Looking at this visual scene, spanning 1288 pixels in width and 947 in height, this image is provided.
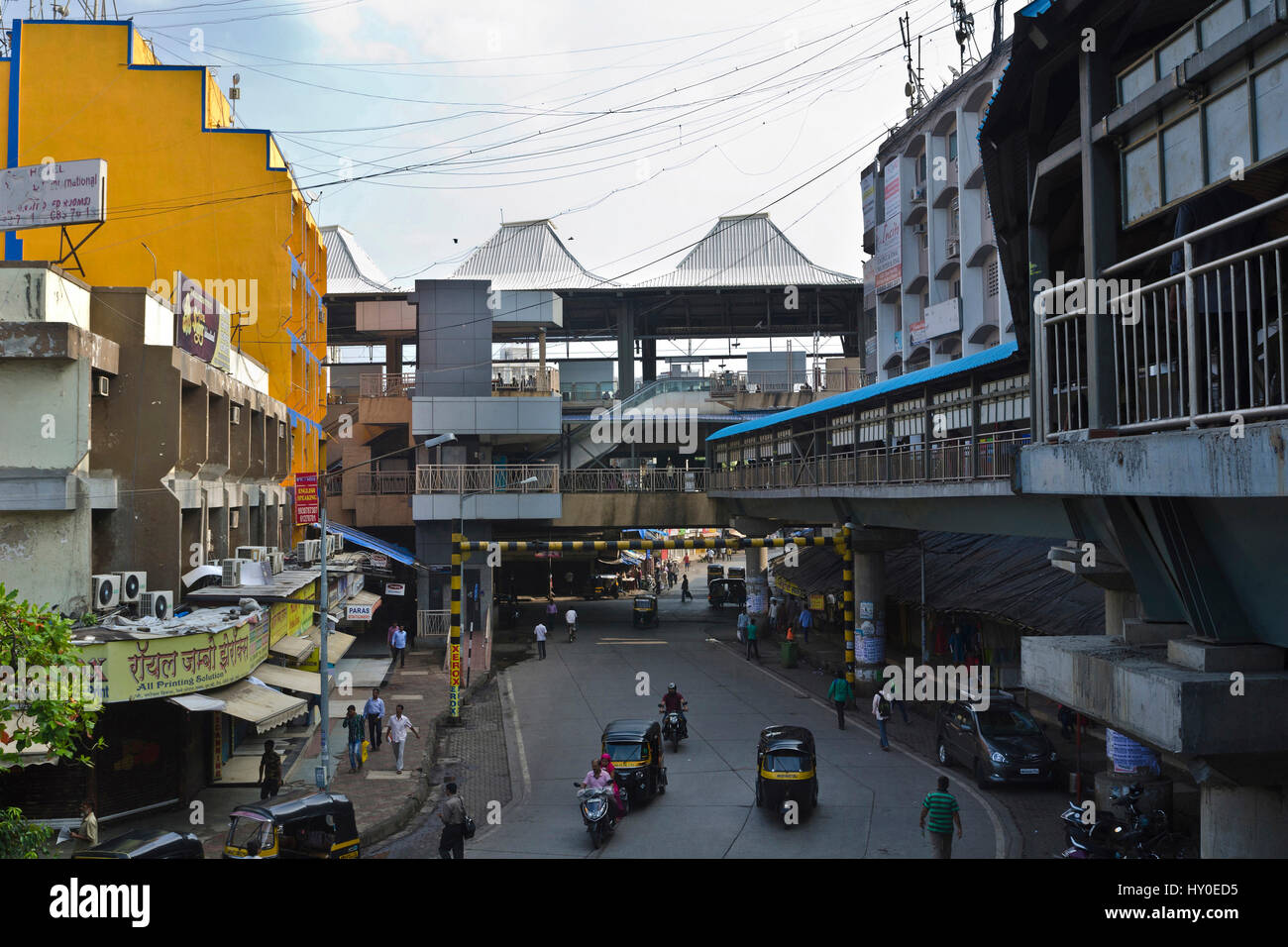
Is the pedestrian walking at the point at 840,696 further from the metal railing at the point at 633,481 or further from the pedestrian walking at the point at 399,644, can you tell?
the metal railing at the point at 633,481

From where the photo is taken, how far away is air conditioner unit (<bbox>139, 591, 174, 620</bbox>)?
1850 cm

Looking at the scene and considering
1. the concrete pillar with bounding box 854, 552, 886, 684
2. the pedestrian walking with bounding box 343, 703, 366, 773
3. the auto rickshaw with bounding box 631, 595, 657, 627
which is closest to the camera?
the pedestrian walking with bounding box 343, 703, 366, 773

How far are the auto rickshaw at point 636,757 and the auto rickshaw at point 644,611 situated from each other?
27.6m

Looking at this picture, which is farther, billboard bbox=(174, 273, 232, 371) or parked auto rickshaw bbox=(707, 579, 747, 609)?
parked auto rickshaw bbox=(707, 579, 747, 609)

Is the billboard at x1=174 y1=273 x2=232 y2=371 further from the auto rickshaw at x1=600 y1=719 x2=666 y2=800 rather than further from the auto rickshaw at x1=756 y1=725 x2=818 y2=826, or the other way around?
the auto rickshaw at x1=756 y1=725 x2=818 y2=826

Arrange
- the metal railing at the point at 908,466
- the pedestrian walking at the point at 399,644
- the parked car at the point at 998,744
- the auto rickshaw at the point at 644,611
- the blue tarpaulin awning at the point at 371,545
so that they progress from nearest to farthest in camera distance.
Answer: the parked car at the point at 998,744, the metal railing at the point at 908,466, the pedestrian walking at the point at 399,644, the blue tarpaulin awning at the point at 371,545, the auto rickshaw at the point at 644,611

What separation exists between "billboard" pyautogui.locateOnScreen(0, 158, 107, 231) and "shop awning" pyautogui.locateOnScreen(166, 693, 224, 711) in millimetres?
10823

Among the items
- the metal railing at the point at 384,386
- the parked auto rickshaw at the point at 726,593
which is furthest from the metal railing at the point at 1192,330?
the parked auto rickshaw at the point at 726,593

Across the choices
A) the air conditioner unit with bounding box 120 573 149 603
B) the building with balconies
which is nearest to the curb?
the air conditioner unit with bounding box 120 573 149 603

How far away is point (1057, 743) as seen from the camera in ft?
76.9

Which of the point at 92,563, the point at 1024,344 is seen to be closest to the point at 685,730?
the point at 92,563

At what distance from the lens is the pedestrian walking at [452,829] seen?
15.5 meters

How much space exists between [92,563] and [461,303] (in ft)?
93.7
